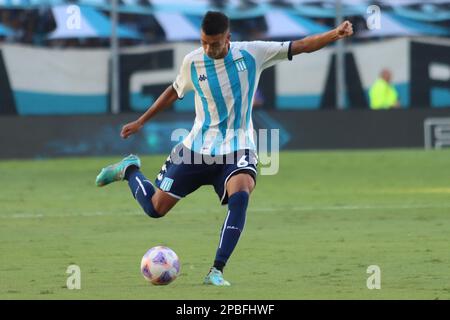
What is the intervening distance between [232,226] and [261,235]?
13.5 feet

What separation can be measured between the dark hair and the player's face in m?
0.05

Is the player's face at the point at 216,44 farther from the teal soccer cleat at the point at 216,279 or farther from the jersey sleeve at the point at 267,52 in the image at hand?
the teal soccer cleat at the point at 216,279

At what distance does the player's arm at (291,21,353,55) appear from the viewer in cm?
1026

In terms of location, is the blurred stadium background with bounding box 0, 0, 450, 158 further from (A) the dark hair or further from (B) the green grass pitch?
(A) the dark hair

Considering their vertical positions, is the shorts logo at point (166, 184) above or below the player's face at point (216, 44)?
below

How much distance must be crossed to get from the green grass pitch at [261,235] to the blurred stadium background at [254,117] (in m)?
0.04

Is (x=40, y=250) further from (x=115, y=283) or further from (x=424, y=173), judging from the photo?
(x=424, y=173)

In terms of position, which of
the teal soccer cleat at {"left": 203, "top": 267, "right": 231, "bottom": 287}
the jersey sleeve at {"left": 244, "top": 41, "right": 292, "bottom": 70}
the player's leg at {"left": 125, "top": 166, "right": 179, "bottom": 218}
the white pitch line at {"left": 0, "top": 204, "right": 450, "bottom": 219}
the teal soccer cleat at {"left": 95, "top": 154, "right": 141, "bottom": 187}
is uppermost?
the white pitch line at {"left": 0, "top": 204, "right": 450, "bottom": 219}

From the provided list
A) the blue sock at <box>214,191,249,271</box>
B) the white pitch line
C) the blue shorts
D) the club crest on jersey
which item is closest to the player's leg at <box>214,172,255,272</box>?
the blue sock at <box>214,191,249,271</box>

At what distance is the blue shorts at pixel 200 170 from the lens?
35.7 feet

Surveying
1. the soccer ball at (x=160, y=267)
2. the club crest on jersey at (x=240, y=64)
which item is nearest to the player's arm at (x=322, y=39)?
the club crest on jersey at (x=240, y=64)

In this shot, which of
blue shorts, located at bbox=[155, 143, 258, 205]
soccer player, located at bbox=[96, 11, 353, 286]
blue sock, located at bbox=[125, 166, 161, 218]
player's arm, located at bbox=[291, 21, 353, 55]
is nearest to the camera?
player's arm, located at bbox=[291, 21, 353, 55]

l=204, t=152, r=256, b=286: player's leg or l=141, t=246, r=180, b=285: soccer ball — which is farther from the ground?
l=204, t=152, r=256, b=286: player's leg

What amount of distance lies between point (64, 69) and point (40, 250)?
17.3m
